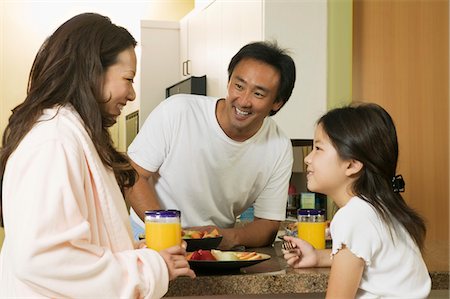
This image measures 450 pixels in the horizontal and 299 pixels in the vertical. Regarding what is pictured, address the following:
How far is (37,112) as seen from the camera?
1109 millimetres

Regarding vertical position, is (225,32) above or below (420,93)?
above

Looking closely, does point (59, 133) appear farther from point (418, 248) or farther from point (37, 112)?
point (418, 248)

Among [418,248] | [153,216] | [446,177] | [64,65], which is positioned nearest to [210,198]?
[153,216]

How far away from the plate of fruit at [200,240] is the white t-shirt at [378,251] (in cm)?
39

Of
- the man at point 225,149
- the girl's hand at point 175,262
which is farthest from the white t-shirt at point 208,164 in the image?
the girl's hand at point 175,262

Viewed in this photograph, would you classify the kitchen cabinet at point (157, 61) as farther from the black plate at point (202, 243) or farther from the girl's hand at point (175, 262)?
the girl's hand at point (175, 262)

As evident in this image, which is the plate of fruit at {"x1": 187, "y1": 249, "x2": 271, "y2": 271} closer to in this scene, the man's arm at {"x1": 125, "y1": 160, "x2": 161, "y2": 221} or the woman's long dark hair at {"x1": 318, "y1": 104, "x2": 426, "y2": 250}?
the woman's long dark hair at {"x1": 318, "y1": 104, "x2": 426, "y2": 250}

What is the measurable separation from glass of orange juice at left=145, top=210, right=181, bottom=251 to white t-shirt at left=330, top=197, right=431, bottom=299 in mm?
356

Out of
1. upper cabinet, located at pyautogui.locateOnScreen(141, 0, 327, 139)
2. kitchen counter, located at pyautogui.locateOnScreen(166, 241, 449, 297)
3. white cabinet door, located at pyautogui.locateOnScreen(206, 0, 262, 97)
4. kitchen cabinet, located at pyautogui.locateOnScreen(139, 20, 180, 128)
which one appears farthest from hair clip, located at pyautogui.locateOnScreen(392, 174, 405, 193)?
kitchen cabinet, located at pyautogui.locateOnScreen(139, 20, 180, 128)

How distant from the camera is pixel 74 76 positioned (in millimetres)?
1147

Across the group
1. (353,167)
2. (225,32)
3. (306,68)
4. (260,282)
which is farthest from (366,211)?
(225,32)

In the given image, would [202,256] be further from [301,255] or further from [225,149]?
[225,149]

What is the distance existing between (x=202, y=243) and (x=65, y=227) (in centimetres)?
63

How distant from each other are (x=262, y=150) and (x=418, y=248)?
2.74ft
